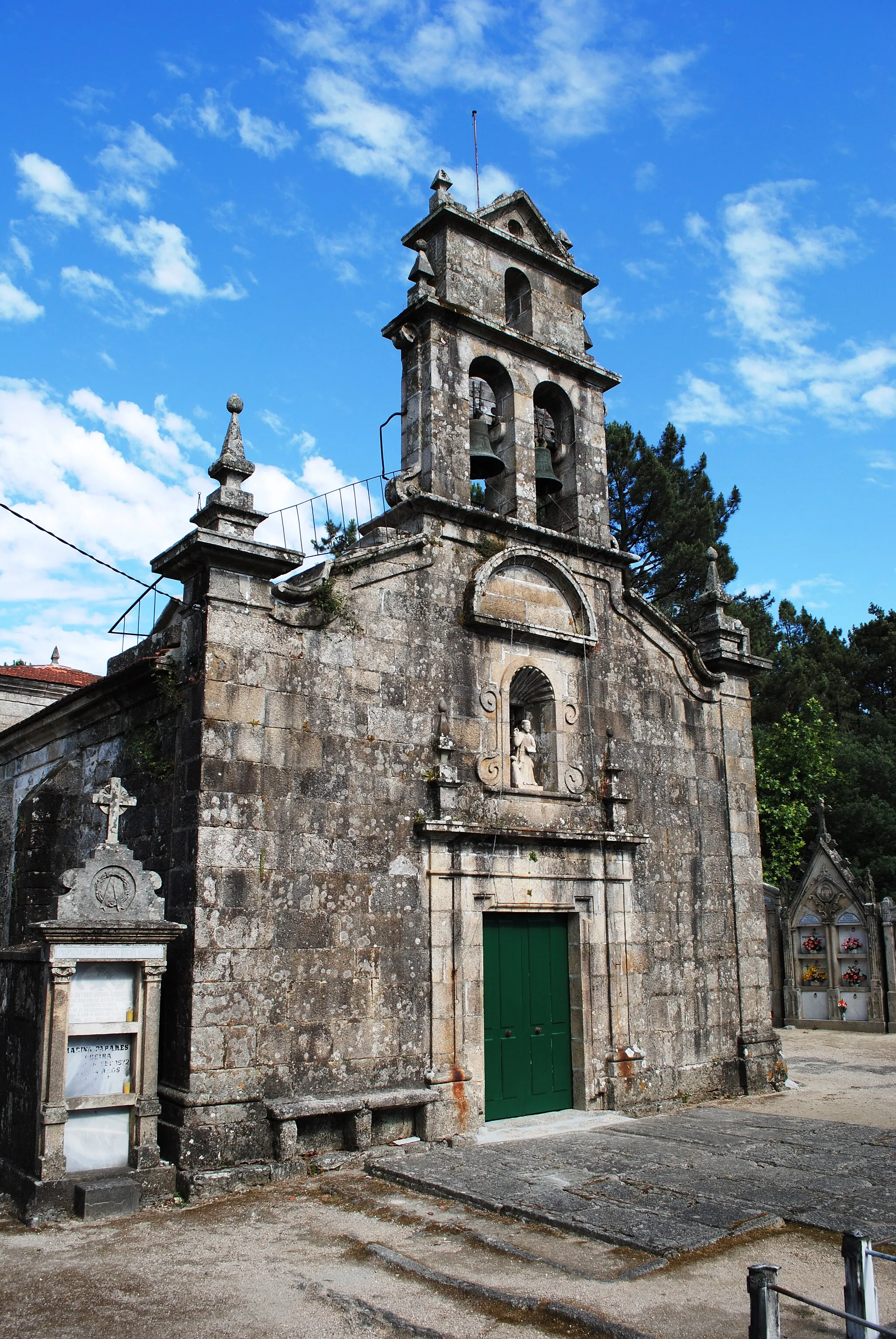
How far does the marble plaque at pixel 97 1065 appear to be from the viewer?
7.57 meters

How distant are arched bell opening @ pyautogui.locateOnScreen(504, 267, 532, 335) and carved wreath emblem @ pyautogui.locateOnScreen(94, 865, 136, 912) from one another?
25.4 feet

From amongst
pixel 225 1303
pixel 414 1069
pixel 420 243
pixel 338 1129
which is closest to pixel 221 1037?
pixel 338 1129

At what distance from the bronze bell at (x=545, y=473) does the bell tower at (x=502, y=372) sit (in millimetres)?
19

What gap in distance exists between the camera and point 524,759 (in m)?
11.0

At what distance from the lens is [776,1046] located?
12.6 m

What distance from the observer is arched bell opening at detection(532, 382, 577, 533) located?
12.4 metres

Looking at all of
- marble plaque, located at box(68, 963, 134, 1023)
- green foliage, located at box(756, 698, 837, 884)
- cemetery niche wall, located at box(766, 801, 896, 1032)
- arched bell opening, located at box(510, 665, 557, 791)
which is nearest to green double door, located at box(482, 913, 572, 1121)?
arched bell opening, located at box(510, 665, 557, 791)

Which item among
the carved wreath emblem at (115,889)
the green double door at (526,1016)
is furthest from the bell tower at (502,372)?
the carved wreath emblem at (115,889)

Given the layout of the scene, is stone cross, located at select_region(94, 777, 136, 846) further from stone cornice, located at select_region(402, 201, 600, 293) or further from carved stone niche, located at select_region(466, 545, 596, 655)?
stone cornice, located at select_region(402, 201, 600, 293)

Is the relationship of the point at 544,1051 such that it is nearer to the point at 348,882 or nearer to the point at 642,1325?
the point at 348,882

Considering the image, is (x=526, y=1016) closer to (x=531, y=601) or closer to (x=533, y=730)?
(x=533, y=730)

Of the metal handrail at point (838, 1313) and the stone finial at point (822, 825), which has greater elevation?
the stone finial at point (822, 825)

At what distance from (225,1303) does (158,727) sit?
16.5 feet

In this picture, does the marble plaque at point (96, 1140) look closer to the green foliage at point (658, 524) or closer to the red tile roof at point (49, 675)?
the red tile roof at point (49, 675)
